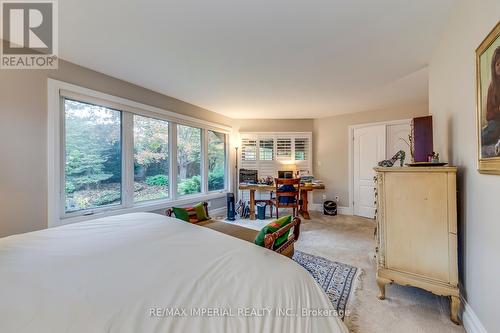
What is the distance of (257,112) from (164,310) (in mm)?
4519

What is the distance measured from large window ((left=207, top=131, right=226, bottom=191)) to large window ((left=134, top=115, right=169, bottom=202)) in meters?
1.15

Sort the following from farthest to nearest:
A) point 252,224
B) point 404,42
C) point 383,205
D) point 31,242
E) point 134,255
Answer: point 252,224, point 404,42, point 383,205, point 31,242, point 134,255

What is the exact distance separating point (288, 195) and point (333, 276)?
2.21 metres

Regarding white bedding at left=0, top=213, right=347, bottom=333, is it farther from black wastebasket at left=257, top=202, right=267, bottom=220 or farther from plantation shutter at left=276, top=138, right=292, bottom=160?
plantation shutter at left=276, top=138, right=292, bottom=160

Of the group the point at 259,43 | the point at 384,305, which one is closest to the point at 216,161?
the point at 259,43

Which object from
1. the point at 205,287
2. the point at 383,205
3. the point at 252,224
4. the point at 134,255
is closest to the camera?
the point at 205,287

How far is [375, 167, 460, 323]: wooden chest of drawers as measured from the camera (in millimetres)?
1621

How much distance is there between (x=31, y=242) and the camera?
4.31 ft

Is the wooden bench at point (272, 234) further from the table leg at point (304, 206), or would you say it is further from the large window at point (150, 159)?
the table leg at point (304, 206)

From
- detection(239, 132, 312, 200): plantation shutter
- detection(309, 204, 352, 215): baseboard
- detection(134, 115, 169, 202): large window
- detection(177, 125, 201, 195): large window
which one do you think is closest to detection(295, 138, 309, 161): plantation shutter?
detection(239, 132, 312, 200): plantation shutter

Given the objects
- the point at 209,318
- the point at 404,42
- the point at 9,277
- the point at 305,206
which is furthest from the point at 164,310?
the point at 305,206

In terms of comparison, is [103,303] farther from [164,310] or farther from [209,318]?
[209,318]

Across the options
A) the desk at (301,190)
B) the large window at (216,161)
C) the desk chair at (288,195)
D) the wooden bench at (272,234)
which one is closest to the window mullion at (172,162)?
the large window at (216,161)

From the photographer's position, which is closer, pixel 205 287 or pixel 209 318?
pixel 209 318
